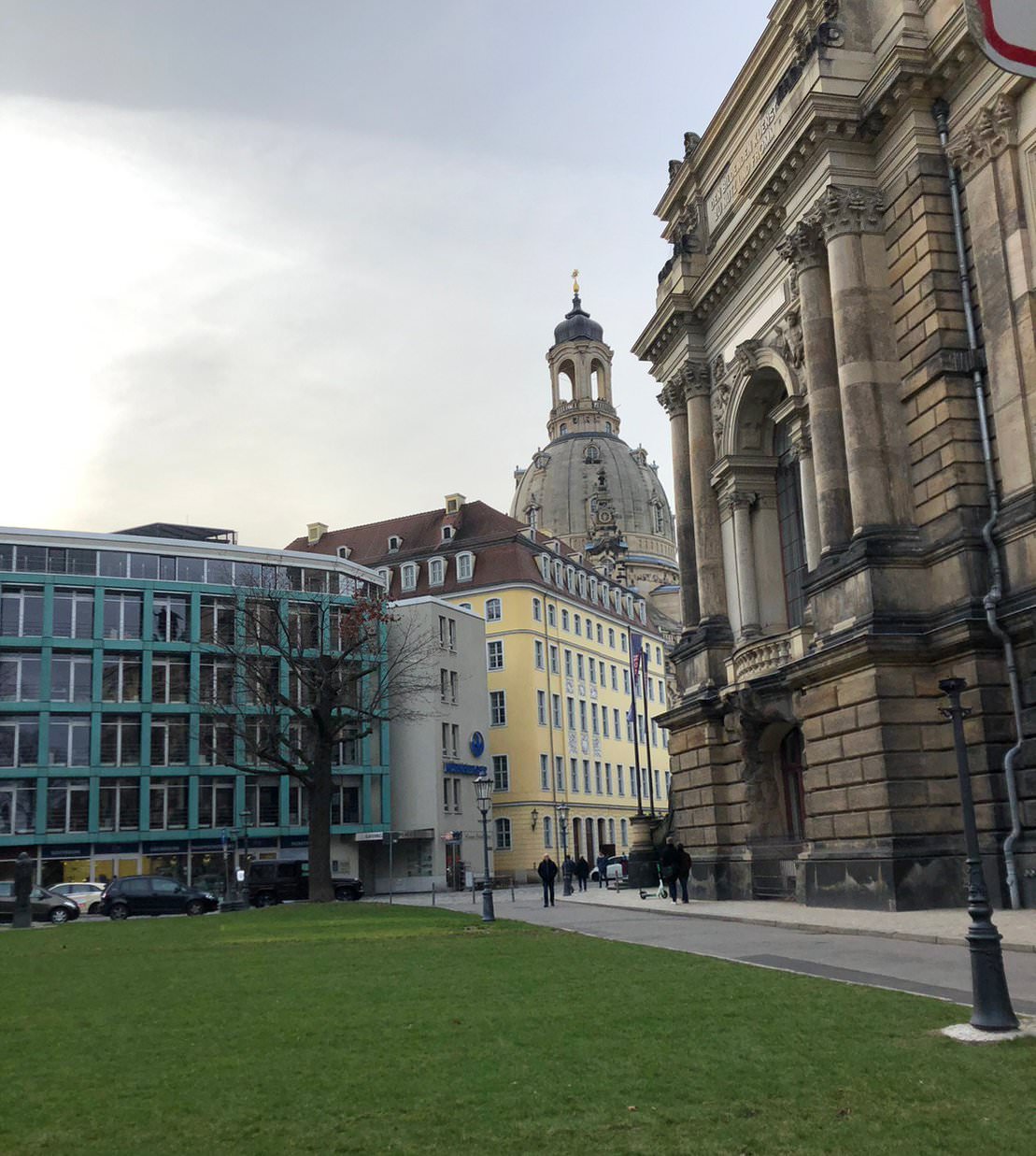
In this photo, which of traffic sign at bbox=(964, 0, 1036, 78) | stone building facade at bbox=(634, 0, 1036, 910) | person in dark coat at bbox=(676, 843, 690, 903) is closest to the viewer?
traffic sign at bbox=(964, 0, 1036, 78)

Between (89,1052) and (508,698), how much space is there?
70853 millimetres

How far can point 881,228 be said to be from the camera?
96.6 ft

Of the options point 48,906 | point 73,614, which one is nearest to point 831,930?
point 48,906

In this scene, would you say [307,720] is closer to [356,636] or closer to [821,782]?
[356,636]

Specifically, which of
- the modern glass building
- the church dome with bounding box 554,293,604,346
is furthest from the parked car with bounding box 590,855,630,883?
the church dome with bounding box 554,293,604,346

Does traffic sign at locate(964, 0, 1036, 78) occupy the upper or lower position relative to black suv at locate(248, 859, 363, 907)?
upper

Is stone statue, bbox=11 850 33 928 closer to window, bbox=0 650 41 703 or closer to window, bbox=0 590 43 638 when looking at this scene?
window, bbox=0 650 41 703

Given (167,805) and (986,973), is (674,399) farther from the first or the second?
(167,805)

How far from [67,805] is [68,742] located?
2.96 metres

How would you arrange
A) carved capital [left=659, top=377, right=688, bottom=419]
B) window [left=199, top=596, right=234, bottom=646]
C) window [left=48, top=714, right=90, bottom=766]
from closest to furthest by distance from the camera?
carved capital [left=659, top=377, right=688, bottom=419] < window [left=199, top=596, right=234, bottom=646] < window [left=48, top=714, right=90, bottom=766]

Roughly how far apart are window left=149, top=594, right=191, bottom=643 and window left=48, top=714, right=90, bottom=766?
18.9 feet

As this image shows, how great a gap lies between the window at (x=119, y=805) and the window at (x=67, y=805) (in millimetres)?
718

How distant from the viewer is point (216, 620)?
64.2 m

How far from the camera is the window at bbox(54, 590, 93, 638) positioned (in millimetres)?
62562
